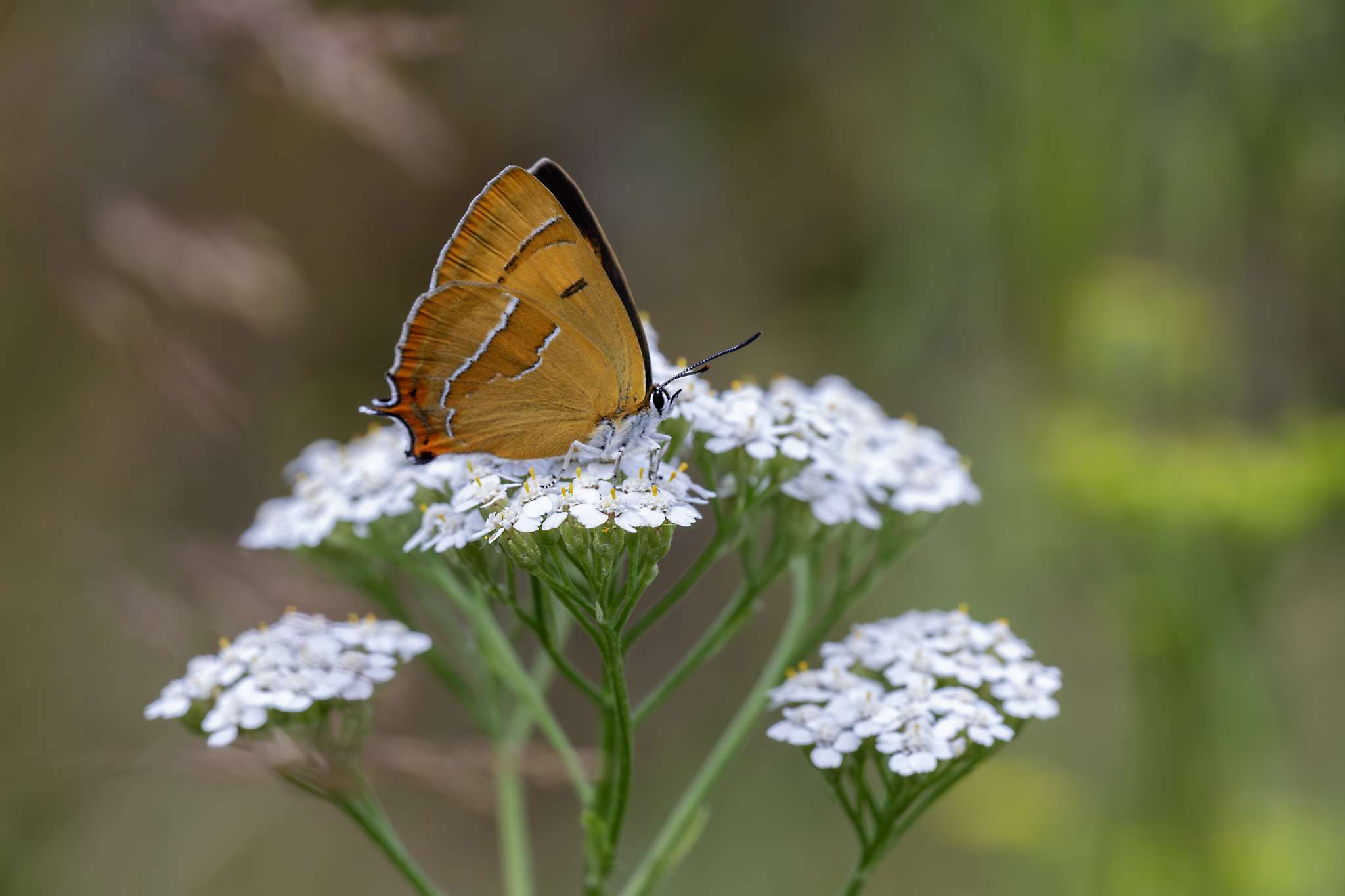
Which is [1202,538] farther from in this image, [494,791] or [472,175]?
[472,175]

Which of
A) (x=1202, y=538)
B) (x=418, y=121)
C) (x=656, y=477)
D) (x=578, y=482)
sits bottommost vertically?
(x=578, y=482)

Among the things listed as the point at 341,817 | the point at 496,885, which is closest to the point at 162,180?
the point at 341,817

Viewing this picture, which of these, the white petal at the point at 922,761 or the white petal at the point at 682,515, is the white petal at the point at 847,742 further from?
the white petal at the point at 682,515

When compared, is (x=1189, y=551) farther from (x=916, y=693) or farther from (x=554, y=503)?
(x=554, y=503)

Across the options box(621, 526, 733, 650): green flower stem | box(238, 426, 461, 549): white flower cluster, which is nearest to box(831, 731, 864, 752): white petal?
box(621, 526, 733, 650): green flower stem

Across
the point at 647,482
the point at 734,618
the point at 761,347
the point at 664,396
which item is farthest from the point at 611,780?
the point at 761,347

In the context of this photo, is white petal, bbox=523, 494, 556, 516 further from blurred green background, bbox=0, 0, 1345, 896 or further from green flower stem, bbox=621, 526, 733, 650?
blurred green background, bbox=0, 0, 1345, 896

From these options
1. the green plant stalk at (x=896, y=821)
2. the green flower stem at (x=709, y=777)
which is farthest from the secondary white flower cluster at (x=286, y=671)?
the green plant stalk at (x=896, y=821)
